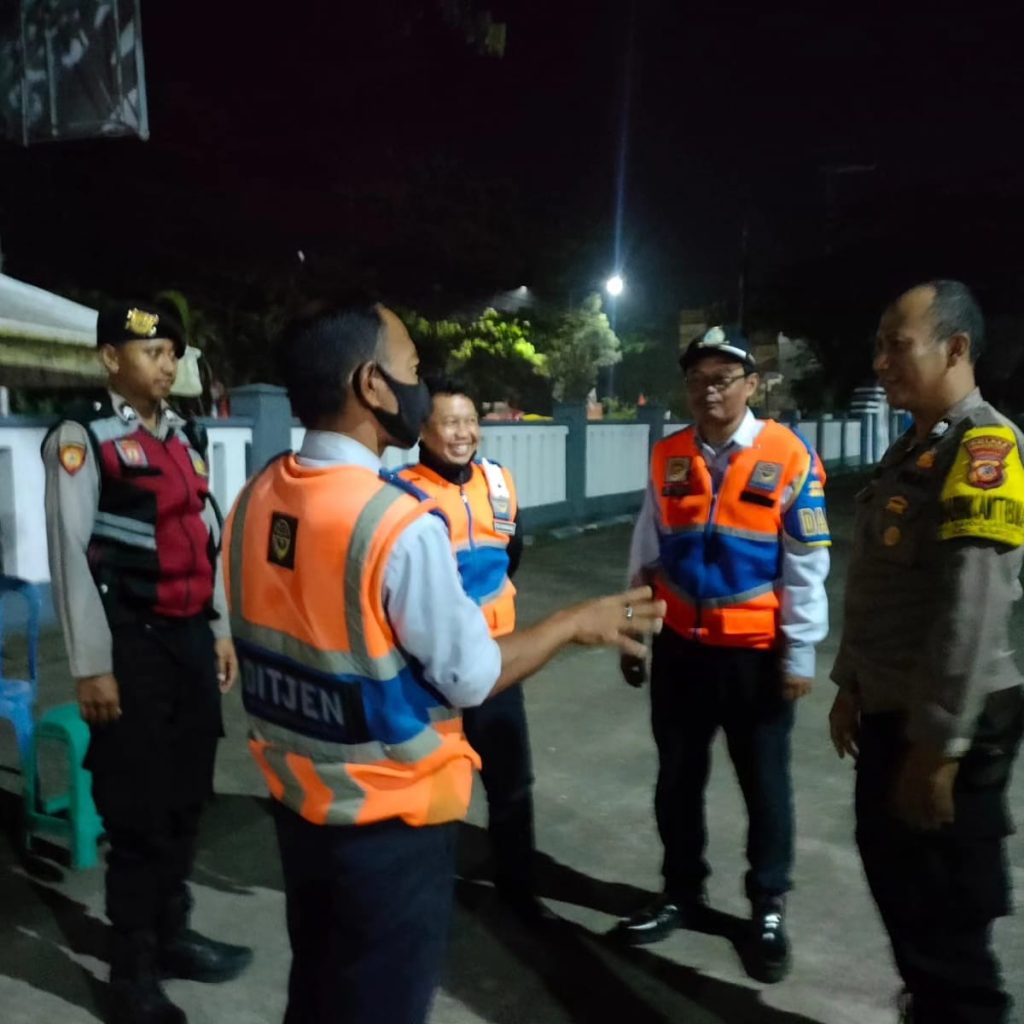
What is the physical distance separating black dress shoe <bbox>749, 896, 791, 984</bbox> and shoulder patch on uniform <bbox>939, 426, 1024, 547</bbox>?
1524 mm

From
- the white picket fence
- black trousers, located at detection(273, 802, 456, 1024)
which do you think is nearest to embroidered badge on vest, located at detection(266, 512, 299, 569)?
black trousers, located at detection(273, 802, 456, 1024)

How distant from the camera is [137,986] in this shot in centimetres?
262

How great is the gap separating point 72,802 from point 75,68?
22.6 feet

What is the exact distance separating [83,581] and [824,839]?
2.82 m

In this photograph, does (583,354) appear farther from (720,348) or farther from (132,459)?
(132,459)

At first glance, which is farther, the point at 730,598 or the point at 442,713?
the point at 730,598

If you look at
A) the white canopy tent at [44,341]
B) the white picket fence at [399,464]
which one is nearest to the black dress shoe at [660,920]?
the white canopy tent at [44,341]

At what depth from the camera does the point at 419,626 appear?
1.67 meters

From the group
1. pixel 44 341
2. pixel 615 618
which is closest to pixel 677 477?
pixel 615 618

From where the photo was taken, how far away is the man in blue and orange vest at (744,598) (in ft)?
9.82

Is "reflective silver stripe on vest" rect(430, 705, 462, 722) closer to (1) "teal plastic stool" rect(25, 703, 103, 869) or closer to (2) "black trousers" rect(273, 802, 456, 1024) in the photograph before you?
(2) "black trousers" rect(273, 802, 456, 1024)

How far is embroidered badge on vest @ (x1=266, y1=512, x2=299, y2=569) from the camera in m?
1.73

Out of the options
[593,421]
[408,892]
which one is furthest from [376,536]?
[593,421]

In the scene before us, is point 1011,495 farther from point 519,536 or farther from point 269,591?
point 519,536
